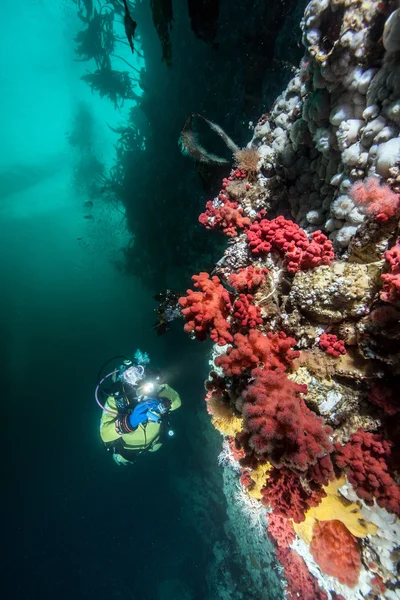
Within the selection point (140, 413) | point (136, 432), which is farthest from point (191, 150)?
point (136, 432)

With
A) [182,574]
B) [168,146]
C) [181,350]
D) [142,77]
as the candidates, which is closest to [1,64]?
[142,77]

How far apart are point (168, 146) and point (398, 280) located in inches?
469

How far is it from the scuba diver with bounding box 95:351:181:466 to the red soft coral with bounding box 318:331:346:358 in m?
4.12

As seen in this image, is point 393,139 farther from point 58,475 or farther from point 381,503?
point 58,475

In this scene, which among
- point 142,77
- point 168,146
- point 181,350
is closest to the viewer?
point 168,146

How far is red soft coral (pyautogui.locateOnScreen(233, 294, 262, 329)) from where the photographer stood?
3361 mm

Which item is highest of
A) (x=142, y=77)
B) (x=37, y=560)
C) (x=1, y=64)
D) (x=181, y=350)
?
(x=1, y=64)

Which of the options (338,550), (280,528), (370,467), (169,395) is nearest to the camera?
(370,467)

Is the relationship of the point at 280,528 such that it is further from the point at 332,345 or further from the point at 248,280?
the point at 248,280

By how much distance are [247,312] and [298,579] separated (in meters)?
6.52

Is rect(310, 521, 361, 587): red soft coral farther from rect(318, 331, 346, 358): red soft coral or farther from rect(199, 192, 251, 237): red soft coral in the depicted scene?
rect(199, 192, 251, 237): red soft coral

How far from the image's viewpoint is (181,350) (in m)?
15.3

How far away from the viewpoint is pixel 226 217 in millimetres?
4609

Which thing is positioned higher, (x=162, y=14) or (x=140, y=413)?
(x=162, y=14)
